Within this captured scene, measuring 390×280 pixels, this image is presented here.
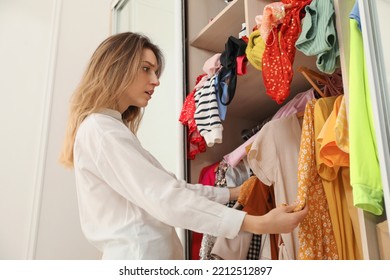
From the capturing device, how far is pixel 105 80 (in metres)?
1.26

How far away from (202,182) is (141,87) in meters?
0.54

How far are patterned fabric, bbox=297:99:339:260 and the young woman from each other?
128 millimetres

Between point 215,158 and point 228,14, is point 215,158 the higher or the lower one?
the lower one

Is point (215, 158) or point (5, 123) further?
point (5, 123)

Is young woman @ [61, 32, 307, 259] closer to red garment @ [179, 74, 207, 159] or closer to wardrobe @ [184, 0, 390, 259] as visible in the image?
red garment @ [179, 74, 207, 159]

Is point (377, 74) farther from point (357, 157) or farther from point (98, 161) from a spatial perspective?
→ point (98, 161)

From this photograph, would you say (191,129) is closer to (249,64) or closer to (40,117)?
(249,64)

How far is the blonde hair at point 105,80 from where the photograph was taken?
1.22m

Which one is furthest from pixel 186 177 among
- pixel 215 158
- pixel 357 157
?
pixel 357 157

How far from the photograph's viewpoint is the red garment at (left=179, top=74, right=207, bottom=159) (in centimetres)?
158

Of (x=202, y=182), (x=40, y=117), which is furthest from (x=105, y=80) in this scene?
(x=40, y=117)

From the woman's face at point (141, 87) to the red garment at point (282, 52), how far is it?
0.37 metres

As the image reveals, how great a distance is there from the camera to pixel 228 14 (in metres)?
1.62
